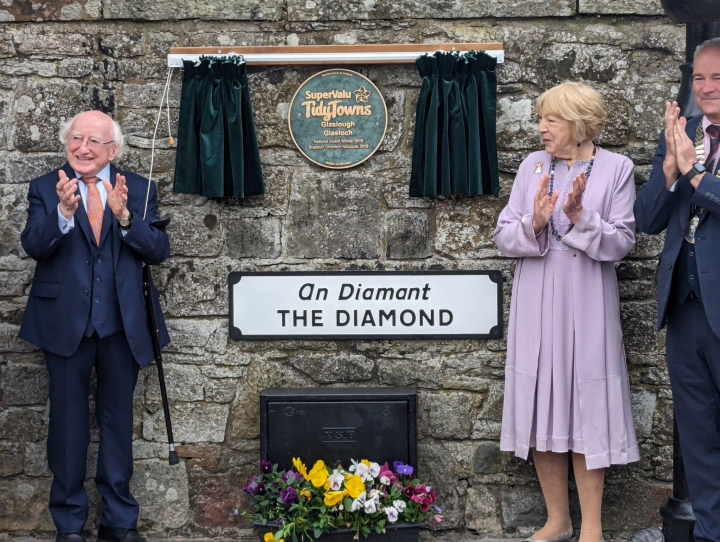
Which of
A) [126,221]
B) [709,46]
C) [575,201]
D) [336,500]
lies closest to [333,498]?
[336,500]

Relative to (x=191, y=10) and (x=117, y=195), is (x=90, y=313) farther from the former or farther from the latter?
(x=191, y=10)

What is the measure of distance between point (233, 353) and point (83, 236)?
3.20 ft

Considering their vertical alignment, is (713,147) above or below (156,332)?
above

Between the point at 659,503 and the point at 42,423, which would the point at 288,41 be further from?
the point at 659,503

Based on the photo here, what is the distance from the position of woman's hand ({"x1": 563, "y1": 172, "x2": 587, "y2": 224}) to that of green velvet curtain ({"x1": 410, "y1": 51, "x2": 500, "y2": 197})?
24.7 inches

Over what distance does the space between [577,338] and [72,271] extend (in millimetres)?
2357

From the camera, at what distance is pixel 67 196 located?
3738mm

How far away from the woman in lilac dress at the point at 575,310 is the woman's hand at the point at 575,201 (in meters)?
0.08

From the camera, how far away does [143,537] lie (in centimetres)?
441

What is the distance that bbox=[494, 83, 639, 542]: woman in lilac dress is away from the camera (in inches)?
150

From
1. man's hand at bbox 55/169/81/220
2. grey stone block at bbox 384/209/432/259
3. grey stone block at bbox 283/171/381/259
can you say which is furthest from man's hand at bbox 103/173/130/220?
grey stone block at bbox 384/209/432/259

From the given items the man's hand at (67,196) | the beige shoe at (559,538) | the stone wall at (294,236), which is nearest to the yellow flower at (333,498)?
Result: the stone wall at (294,236)

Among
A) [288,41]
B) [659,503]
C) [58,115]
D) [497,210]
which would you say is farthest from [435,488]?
[58,115]

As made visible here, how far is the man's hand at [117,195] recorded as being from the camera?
383 centimetres
